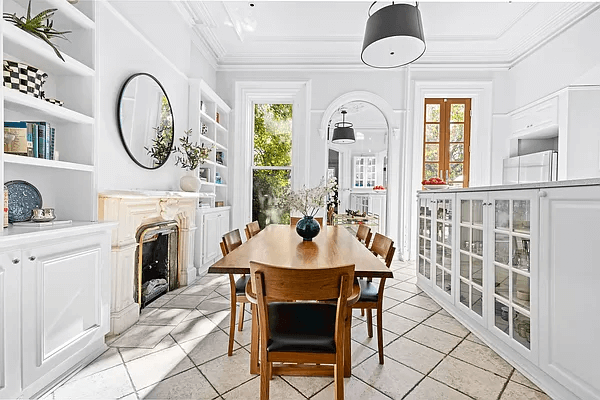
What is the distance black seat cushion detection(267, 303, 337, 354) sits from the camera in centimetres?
146

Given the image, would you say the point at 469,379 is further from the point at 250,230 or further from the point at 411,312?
the point at 250,230

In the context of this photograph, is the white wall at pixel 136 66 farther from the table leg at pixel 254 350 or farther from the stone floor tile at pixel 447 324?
the stone floor tile at pixel 447 324

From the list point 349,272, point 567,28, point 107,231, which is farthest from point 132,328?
point 567,28

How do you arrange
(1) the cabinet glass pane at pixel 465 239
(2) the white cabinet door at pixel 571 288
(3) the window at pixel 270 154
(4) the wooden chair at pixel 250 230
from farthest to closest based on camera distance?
(3) the window at pixel 270 154
(4) the wooden chair at pixel 250 230
(1) the cabinet glass pane at pixel 465 239
(2) the white cabinet door at pixel 571 288

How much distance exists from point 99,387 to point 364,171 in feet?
24.5

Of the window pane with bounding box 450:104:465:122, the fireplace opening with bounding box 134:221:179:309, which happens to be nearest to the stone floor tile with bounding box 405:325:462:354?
the fireplace opening with bounding box 134:221:179:309

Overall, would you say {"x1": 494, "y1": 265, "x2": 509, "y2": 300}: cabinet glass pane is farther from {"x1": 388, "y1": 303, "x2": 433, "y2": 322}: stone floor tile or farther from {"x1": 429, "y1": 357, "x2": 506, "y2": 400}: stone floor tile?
{"x1": 388, "y1": 303, "x2": 433, "y2": 322}: stone floor tile

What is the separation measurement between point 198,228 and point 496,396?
3.44 m

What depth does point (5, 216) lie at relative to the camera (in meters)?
1.68

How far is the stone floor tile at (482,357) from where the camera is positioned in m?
2.07

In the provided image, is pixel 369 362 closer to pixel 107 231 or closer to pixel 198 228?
pixel 107 231

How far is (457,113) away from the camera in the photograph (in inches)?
221

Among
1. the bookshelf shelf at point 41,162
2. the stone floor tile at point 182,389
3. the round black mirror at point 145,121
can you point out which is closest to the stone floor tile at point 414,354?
the stone floor tile at point 182,389

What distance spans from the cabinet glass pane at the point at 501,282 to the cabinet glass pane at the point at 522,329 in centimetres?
15
